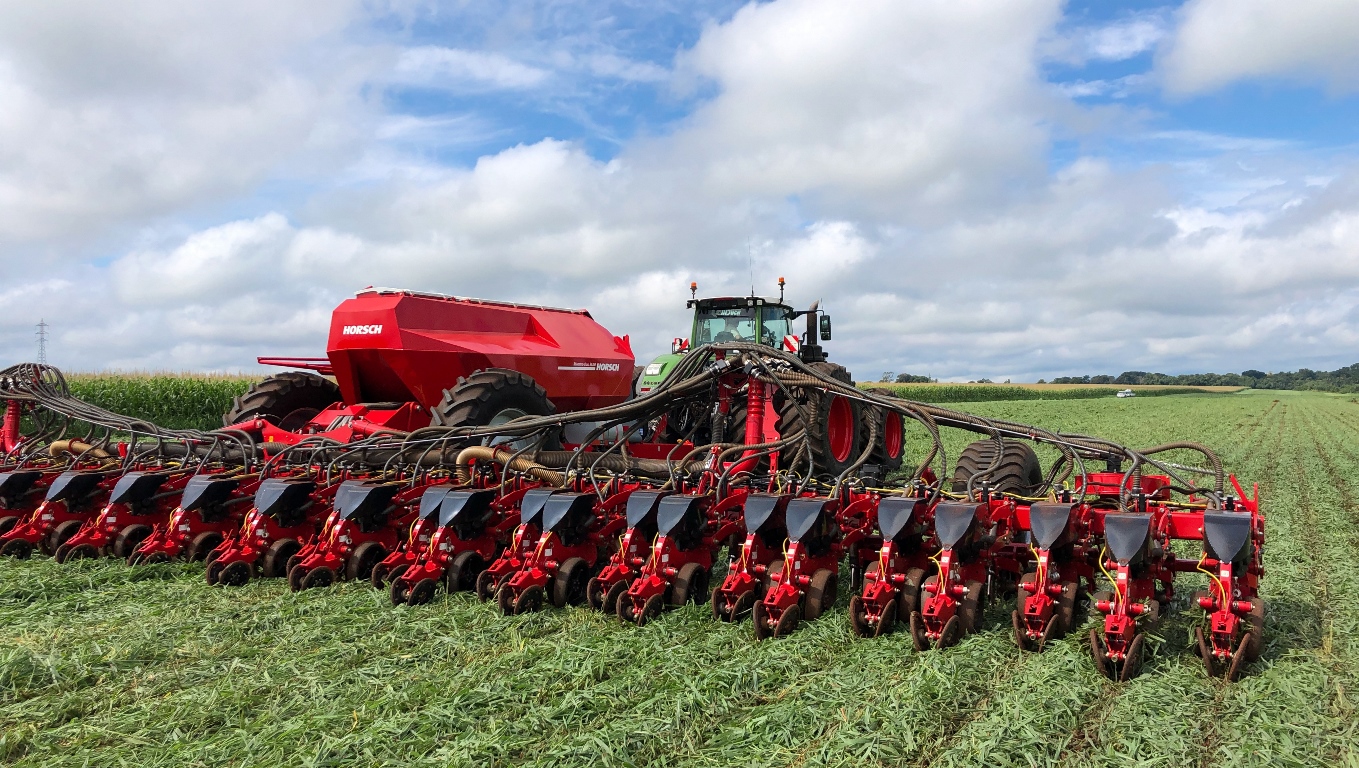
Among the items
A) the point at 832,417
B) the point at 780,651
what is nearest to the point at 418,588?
the point at 780,651

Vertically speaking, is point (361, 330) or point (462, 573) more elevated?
point (361, 330)

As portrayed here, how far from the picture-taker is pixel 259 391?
8.62m

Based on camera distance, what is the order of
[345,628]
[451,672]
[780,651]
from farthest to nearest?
1. [345,628]
2. [780,651]
3. [451,672]

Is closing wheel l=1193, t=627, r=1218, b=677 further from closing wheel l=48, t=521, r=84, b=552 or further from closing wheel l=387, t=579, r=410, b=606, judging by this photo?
closing wheel l=48, t=521, r=84, b=552

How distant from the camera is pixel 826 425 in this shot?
7.58 m

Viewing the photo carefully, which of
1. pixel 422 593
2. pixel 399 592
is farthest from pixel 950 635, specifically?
pixel 399 592

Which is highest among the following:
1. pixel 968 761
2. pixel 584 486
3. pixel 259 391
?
pixel 259 391

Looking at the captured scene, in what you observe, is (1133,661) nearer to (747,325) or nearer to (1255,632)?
(1255,632)

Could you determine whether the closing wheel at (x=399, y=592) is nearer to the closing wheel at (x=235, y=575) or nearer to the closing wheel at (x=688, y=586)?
the closing wheel at (x=235, y=575)

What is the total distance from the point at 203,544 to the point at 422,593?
6.70 feet

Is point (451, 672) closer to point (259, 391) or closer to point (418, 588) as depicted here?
point (418, 588)

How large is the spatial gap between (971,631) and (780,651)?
0.99m

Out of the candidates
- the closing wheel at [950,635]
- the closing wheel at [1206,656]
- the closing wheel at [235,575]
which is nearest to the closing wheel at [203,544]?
the closing wheel at [235,575]

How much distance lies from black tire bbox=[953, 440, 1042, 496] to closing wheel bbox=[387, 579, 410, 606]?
3884 mm
